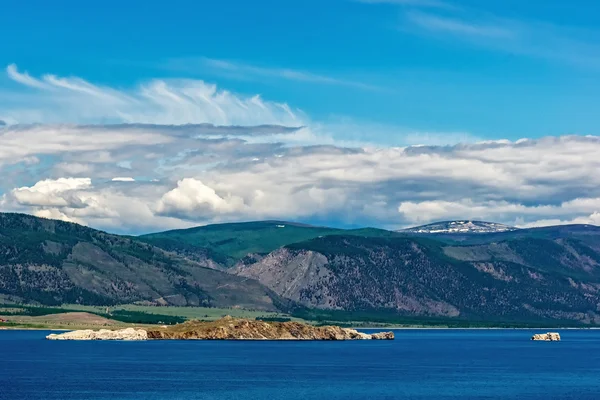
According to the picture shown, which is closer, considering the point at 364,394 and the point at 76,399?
the point at 76,399

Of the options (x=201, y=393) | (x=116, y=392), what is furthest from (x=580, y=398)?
(x=116, y=392)

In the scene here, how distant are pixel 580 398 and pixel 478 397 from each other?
1855 centimetres

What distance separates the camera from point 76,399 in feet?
609

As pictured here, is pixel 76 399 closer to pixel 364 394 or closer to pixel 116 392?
pixel 116 392

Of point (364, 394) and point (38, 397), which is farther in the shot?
point (364, 394)

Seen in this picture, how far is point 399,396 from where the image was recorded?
198 m

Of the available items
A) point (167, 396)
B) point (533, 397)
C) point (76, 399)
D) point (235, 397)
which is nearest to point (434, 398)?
point (533, 397)

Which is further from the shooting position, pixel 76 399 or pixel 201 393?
pixel 201 393

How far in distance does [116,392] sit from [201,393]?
625 inches

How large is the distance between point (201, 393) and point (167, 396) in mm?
7880

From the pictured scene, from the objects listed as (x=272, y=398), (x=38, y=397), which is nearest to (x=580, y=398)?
(x=272, y=398)

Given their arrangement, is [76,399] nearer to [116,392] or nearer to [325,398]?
[116,392]

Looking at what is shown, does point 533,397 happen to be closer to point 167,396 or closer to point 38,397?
point 167,396

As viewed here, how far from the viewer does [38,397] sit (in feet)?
614
